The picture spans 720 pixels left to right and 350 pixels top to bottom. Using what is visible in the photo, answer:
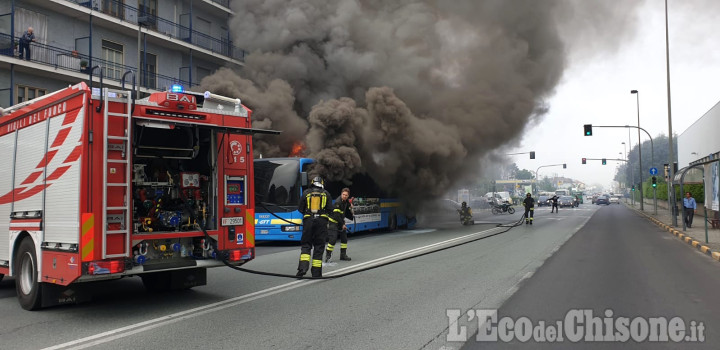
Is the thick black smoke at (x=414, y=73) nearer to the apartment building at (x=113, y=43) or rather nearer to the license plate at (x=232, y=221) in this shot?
the apartment building at (x=113, y=43)

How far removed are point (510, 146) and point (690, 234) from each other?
25.5ft

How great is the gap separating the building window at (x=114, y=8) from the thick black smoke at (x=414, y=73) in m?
5.19

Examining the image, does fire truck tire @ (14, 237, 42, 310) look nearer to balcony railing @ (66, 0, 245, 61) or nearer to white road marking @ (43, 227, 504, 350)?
white road marking @ (43, 227, 504, 350)

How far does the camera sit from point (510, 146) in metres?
21.9

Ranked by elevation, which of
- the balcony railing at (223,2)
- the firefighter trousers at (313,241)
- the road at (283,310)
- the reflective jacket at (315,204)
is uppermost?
the balcony railing at (223,2)

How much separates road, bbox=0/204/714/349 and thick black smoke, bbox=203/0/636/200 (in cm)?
903

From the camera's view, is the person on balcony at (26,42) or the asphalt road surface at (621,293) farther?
the person on balcony at (26,42)

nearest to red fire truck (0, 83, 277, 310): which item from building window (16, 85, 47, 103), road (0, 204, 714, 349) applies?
road (0, 204, 714, 349)

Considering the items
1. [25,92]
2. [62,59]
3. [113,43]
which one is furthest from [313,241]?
[113,43]

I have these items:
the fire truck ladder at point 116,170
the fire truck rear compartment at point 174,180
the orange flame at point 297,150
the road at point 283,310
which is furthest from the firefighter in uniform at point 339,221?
the orange flame at point 297,150

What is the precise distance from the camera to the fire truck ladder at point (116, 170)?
5.23 m

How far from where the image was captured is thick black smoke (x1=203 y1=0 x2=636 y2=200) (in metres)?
18.5

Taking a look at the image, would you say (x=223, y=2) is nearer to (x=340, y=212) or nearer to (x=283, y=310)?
(x=340, y=212)

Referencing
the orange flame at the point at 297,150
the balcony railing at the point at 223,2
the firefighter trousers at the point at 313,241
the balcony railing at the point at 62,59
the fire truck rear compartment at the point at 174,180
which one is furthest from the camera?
the balcony railing at the point at 223,2
